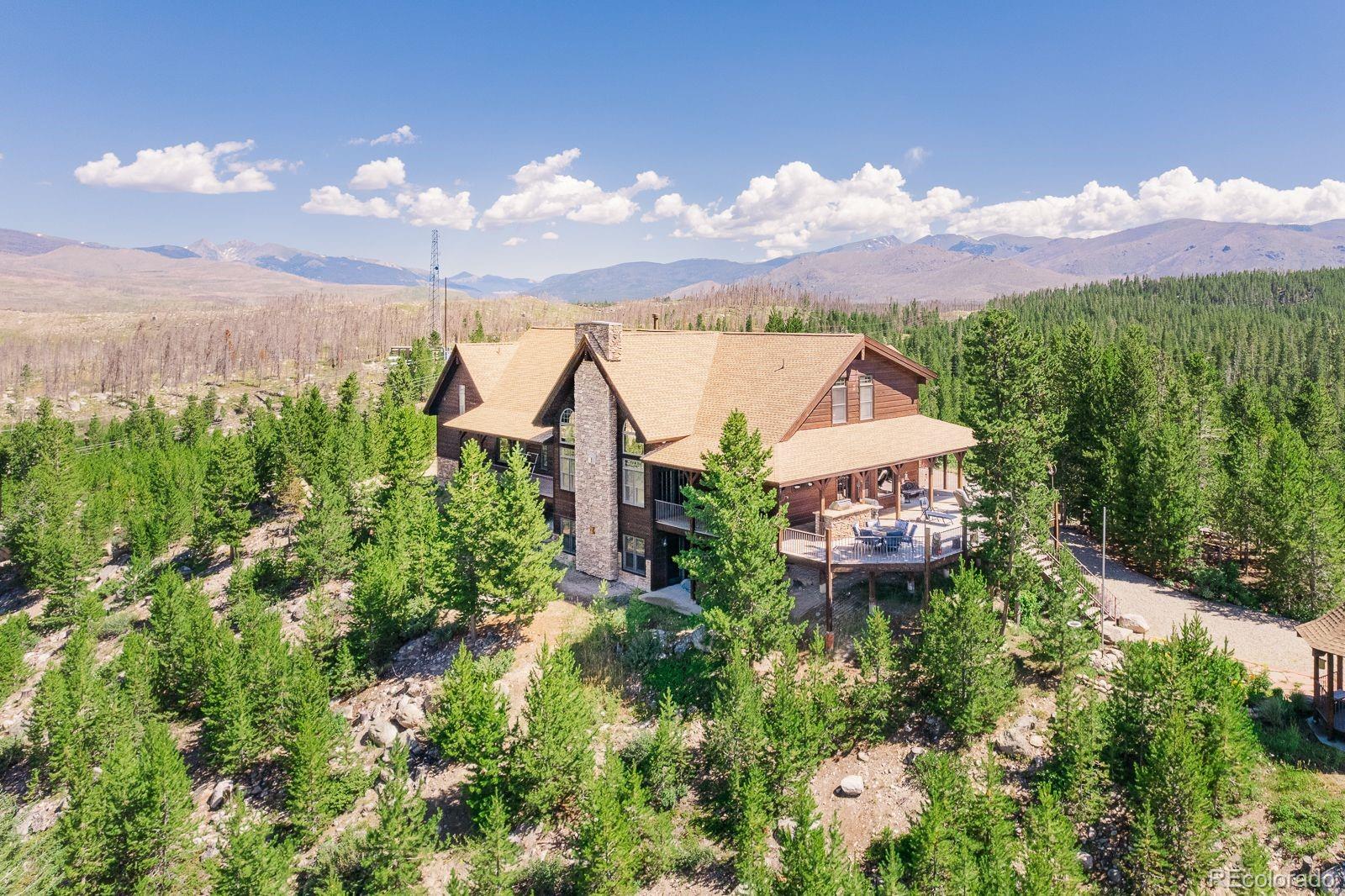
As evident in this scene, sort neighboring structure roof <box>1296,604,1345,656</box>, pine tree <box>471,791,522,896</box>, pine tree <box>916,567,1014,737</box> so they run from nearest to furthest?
pine tree <box>471,791,522,896</box>
neighboring structure roof <box>1296,604,1345,656</box>
pine tree <box>916,567,1014,737</box>

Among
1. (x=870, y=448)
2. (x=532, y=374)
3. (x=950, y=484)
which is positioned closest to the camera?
(x=870, y=448)

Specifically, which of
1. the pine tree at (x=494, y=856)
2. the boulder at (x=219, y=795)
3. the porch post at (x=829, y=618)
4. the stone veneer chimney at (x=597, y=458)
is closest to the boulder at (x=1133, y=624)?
the porch post at (x=829, y=618)

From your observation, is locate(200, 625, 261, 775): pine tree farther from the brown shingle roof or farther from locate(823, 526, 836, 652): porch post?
locate(823, 526, 836, 652): porch post

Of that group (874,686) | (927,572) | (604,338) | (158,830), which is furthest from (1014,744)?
(158,830)

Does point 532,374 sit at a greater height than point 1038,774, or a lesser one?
greater

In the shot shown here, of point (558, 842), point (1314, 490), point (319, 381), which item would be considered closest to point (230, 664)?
point (558, 842)

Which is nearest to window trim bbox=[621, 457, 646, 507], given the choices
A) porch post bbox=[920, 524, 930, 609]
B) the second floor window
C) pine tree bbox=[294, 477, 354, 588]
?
the second floor window

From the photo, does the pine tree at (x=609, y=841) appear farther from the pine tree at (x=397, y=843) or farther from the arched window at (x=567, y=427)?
the arched window at (x=567, y=427)

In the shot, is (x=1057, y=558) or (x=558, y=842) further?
(x=1057, y=558)

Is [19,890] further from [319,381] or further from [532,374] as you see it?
[319,381]
